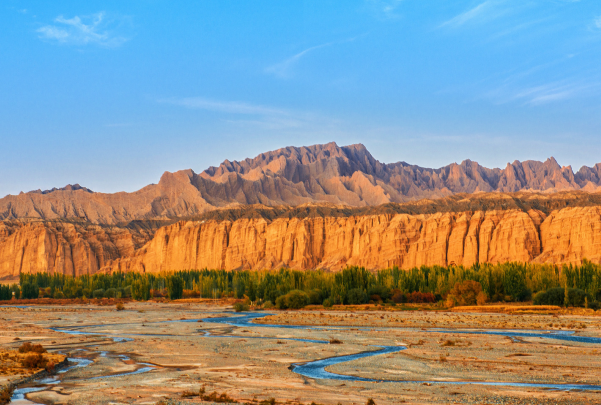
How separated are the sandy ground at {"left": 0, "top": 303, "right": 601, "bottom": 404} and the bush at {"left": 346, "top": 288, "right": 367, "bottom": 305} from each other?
1246 inches

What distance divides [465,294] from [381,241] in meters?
86.7

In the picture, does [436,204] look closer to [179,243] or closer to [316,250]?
[316,250]

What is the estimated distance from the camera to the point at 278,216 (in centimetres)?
19575

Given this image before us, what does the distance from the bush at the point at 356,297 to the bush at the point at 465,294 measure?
11.7 m

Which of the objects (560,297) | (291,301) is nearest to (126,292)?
(291,301)

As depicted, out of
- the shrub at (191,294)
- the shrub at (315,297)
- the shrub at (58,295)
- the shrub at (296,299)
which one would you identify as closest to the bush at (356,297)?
the shrub at (315,297)

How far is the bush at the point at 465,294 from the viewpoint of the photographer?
Result: 260 feet

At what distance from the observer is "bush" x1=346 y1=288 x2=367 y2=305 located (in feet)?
279

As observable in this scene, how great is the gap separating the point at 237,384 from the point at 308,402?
4.81m

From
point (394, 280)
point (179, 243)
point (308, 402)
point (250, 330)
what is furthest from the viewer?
point (179, 243)

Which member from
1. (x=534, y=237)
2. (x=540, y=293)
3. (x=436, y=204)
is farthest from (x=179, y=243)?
(x=540, y=293)

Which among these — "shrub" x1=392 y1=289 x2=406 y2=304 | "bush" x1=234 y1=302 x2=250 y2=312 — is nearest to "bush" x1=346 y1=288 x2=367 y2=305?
"shrub" x1=392 y1=289 x2=406 y2=304

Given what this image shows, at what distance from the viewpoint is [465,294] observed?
3127 inches

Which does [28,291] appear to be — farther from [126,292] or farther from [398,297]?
[398,297]
